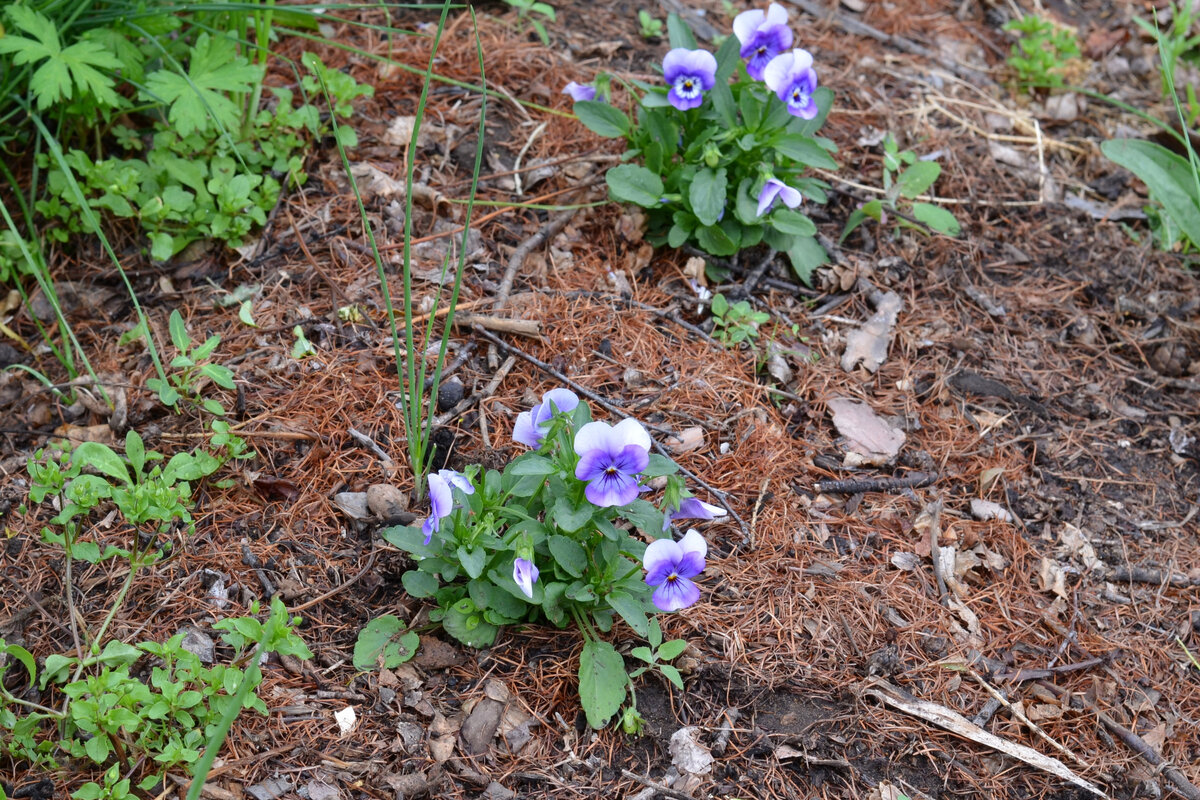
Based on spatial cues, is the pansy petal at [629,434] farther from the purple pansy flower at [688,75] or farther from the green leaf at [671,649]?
the purple pansy flower at [688,75]

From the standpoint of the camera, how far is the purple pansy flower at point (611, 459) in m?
1.69

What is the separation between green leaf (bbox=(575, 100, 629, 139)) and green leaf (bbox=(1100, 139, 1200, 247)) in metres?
1.58

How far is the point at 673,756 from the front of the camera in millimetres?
1865

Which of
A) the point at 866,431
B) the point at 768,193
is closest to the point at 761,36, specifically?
→ the point at 768,193

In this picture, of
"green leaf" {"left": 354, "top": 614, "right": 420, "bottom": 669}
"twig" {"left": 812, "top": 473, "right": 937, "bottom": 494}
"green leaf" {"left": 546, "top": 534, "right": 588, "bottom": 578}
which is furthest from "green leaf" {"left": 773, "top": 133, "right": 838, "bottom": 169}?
"green leaf" {"left": 354, "top": 614, "right": 420, "bottom": 669}

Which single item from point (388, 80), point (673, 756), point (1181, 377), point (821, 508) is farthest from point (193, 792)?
point (1181, 377)

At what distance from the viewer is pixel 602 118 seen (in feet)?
9.30

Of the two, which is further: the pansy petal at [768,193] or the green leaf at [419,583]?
the pansy petal at [768,193]

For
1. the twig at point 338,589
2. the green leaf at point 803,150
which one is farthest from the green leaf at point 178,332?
the green leaf at point 803,150

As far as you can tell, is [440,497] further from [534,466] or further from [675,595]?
[675,595]

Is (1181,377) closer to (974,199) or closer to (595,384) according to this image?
(974,199)

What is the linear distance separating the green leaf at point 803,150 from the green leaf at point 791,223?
0.53 ft

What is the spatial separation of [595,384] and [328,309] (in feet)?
2.57

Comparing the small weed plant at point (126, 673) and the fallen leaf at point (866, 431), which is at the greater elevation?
the small weed plant at point (126, 673)
